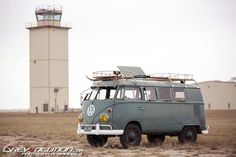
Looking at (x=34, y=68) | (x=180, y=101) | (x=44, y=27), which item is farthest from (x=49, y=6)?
(x=180, y=101)

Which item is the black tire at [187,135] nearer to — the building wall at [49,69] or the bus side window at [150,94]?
the bus side window at [150,94]

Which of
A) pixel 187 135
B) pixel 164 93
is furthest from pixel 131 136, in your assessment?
pixel 187 135

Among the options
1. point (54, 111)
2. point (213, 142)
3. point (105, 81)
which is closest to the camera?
point (105, 81)

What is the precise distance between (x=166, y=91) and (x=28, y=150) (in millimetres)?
6493

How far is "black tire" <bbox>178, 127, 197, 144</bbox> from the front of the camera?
26.8 metres

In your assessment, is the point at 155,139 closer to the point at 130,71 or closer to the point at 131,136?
the point at 131,136

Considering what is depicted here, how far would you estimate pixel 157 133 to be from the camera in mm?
26047

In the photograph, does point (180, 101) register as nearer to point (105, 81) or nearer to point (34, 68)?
point (105, 81)

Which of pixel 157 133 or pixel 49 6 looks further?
pixel 49 6

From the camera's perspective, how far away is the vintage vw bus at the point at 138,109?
24438mm

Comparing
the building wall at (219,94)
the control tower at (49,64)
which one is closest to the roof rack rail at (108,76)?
the control tower at (49,64)

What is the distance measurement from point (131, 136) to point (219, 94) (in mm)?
95447

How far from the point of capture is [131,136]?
24672 millimetres

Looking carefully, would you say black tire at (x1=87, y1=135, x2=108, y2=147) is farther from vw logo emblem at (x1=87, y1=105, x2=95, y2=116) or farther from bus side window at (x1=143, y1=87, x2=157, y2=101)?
bus side window at (x1=143, y1=87, x2=157, y2=101)
